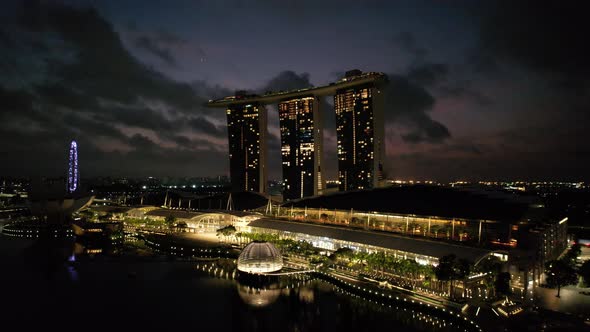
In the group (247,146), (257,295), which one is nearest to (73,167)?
(247,146)

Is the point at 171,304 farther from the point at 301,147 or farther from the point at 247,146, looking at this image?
the point at 247,146

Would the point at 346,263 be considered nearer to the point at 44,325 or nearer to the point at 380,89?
the point at 44,325

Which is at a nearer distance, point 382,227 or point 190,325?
point 190,325

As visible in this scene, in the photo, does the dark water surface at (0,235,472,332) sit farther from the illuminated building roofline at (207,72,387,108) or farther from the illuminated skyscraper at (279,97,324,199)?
the illuminated skyscraper at (279,97,324,199)

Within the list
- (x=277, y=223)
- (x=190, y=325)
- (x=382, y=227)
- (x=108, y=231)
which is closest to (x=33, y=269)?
(x=108, y=231)

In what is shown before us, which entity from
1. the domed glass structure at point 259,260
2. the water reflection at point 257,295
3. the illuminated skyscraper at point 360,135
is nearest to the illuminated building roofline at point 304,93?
the illuminated skyscraper at point 360,135

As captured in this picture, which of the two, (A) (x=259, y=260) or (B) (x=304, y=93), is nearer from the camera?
(A) (x=259, y=260)

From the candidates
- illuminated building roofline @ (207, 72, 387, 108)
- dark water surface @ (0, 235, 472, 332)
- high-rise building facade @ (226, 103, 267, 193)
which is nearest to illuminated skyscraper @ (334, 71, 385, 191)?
illuminated building roofline @ (207, 72, 387, 108)
